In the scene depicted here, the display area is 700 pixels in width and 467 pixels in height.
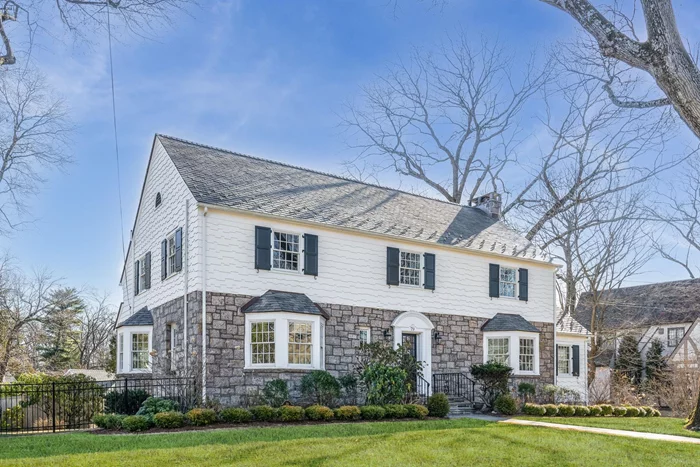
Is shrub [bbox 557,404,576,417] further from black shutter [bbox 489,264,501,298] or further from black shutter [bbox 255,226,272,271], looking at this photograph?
black shutter [bbox 255,226,272,271]

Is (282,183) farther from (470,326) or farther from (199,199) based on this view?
(470,326)

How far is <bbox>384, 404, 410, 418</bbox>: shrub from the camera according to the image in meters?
14.1

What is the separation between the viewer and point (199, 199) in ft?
48.8

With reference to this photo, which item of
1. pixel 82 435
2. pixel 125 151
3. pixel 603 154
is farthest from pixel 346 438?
pixel 603 154

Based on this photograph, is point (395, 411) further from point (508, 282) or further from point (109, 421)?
point (508, 282)

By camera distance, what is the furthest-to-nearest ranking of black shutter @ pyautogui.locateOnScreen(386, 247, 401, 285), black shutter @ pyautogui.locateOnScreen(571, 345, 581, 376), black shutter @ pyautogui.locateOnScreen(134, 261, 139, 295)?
black shutter @ pyautogui.locateOnScreen(571, 345, 581, 376) < black shutter @ pyautogui.locateOnScreen(134, 261, 139, 295) < black shutter @ pyautogui.locateOnScreen(386, 247, 401, 285)

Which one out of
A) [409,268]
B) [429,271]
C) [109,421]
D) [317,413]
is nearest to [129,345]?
[109,421]

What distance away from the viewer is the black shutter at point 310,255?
16.1 meters

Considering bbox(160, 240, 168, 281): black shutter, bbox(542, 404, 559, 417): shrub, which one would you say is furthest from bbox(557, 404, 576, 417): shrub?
bbox(160, 240, 168, 281): black shutter

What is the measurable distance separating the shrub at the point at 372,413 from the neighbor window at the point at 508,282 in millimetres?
7886

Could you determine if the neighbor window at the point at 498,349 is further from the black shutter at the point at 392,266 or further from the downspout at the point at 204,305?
the downspout at the point at 204,305

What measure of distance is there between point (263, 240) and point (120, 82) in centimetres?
491

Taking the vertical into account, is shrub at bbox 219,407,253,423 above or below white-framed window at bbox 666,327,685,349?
above

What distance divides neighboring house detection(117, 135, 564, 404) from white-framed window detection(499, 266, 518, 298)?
4 cm
